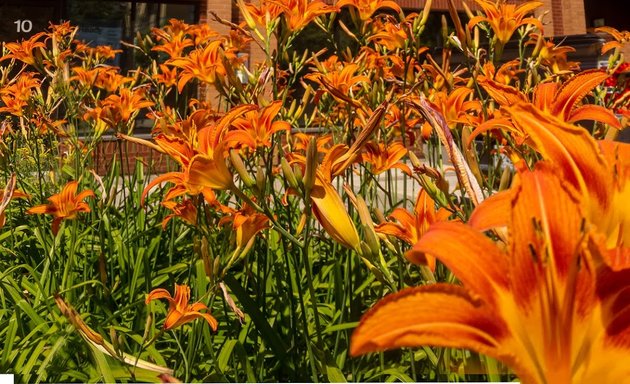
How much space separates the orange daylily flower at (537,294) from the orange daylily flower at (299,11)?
1.16 m

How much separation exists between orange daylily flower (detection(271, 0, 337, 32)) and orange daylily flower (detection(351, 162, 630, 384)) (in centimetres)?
116

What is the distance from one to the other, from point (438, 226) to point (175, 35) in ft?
6.99

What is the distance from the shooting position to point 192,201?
154 cm

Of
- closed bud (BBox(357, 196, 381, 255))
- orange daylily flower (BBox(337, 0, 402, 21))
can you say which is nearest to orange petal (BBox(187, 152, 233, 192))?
closed bud (BBox(357, 196, 381, 255))

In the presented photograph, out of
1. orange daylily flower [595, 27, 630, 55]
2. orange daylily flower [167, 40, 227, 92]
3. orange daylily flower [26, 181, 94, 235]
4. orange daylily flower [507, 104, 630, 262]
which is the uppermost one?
orange daylily flower [595, 27, 630, 55]

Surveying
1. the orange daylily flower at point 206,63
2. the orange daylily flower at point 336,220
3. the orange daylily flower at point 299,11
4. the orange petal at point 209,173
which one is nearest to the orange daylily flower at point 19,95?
the orange daylily flower at point 206,63

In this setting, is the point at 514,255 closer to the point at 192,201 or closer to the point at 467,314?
the point at 467,314

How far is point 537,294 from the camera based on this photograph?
373mm

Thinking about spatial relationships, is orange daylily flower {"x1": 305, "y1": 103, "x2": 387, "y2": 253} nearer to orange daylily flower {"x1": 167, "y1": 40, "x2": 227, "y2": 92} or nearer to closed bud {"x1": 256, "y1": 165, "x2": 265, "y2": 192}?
closed bud {"x1": 256, "y1": 165, "x2": 265, "y2": 192}

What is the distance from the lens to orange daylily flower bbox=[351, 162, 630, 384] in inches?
13.7

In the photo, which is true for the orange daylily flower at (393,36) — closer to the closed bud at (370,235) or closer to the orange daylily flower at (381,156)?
the orange daylily flower at (381,156)

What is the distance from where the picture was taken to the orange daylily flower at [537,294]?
348 millimetres

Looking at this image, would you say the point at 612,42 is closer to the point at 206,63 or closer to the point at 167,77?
the point at 206,63

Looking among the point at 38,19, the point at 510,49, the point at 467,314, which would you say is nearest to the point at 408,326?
the point at 467,314
